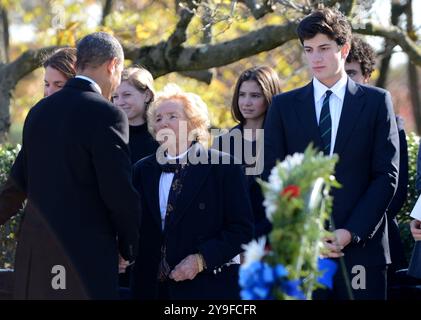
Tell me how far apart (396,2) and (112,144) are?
1024 cm

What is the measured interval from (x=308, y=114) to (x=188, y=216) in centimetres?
94

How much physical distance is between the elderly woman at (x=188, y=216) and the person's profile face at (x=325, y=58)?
744 mm

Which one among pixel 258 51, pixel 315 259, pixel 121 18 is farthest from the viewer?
pixel 121 18

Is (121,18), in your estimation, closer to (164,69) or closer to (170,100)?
(164,69)

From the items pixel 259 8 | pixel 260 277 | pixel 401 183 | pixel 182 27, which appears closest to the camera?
pixel 260 277

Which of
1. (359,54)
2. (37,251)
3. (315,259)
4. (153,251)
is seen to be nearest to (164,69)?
(359,54)

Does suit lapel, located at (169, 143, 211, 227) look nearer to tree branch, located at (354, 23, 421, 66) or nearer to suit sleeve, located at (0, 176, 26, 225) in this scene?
suit sleeve, located at (0, 176, 26, 225)

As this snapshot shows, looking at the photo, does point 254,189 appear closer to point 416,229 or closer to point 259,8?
point 416,229

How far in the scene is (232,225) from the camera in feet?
19.2

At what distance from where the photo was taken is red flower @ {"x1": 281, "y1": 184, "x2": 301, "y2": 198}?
156 inches

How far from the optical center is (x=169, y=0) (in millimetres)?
15594

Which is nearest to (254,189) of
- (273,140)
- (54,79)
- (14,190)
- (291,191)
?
(273,140)

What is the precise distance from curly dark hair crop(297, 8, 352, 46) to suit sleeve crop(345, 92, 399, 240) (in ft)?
1.48

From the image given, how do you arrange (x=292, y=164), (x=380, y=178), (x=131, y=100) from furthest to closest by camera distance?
1. (x=131, y=100)
2. (x=380, y=178)
3. (x=292, y=164)
